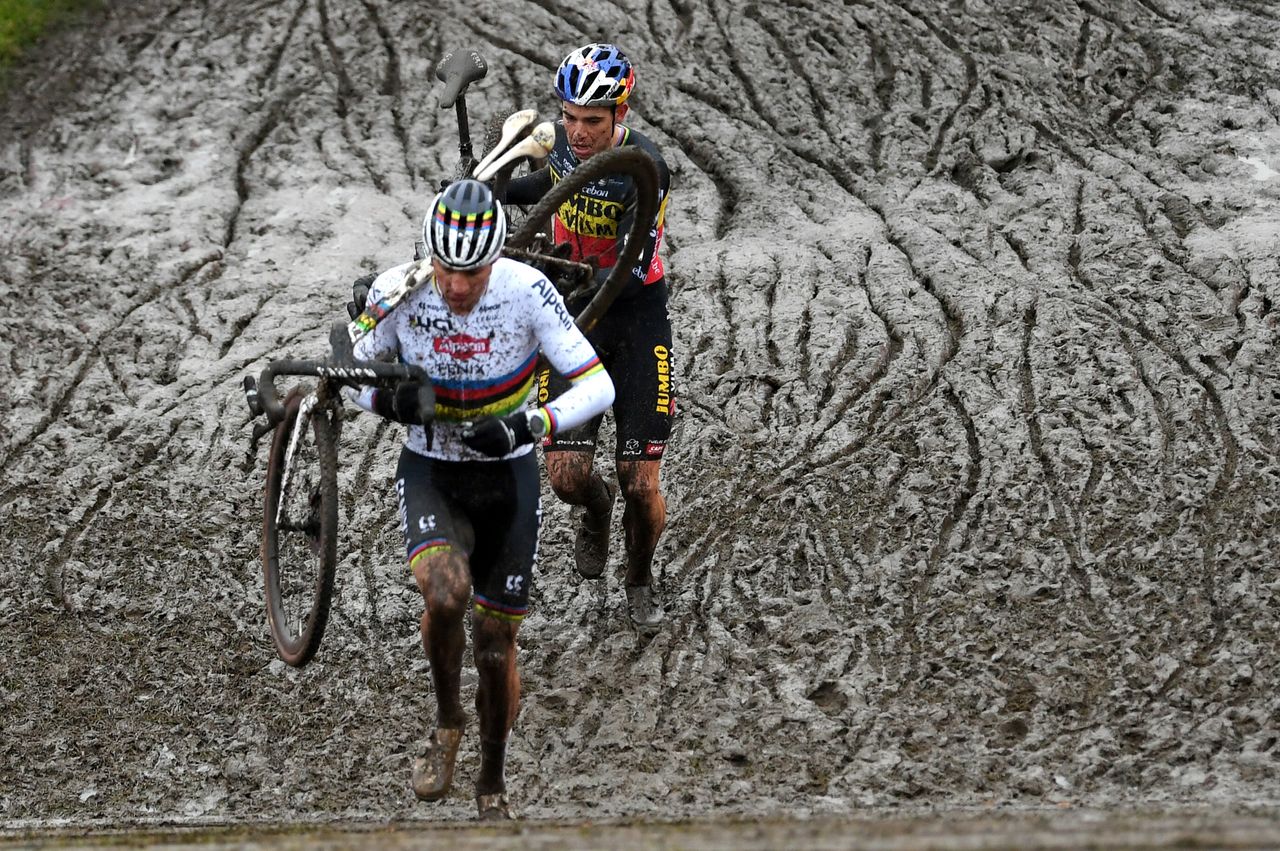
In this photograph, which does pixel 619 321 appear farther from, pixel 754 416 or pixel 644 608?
pixel 754 416

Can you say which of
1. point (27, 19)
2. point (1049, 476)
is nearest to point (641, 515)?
point (1049, 476)

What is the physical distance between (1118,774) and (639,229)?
3.40 metres

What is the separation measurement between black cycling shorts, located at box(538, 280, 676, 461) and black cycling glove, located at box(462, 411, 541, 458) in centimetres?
162

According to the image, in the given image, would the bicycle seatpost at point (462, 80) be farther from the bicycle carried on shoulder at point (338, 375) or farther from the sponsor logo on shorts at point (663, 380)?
the sponsor logo on shorts at point (663, 380)

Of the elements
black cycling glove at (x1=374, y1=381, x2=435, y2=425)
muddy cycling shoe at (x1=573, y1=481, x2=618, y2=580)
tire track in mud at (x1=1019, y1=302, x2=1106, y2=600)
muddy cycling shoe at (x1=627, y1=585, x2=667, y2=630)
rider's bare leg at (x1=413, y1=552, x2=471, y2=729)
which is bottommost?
muddy cycling shoe at (x1=627, y1=585, x2=667, y2=630)

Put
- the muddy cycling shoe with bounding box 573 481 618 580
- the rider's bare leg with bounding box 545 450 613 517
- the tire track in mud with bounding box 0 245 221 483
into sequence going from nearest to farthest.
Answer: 1. the rider's bare leg with bounding box 545 450 613 517
2. the muddy cycling shoe with bounding box 573 481 618 580
3. the tire track in mud with bounding box 0 245 221 483

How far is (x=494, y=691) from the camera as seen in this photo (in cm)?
580

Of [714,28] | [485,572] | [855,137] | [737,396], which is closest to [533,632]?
[485,572]

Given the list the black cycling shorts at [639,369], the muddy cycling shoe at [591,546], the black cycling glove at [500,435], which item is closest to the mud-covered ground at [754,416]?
the muddy cycling shoe at [591,546]

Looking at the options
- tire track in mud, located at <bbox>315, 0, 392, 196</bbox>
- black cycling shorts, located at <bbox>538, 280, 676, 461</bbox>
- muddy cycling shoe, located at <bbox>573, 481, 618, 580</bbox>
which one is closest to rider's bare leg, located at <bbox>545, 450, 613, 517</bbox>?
black cycling shorts, located at <bbox>538, 280, 676, 461</bbox>

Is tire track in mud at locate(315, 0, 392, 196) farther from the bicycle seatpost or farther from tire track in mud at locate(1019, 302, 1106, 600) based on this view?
tire track in mud at locate(1019, 302, 1106, 600)

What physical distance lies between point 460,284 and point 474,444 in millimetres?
647

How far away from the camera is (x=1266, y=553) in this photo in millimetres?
7477

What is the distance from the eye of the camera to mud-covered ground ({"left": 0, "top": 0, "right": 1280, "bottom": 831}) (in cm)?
666
